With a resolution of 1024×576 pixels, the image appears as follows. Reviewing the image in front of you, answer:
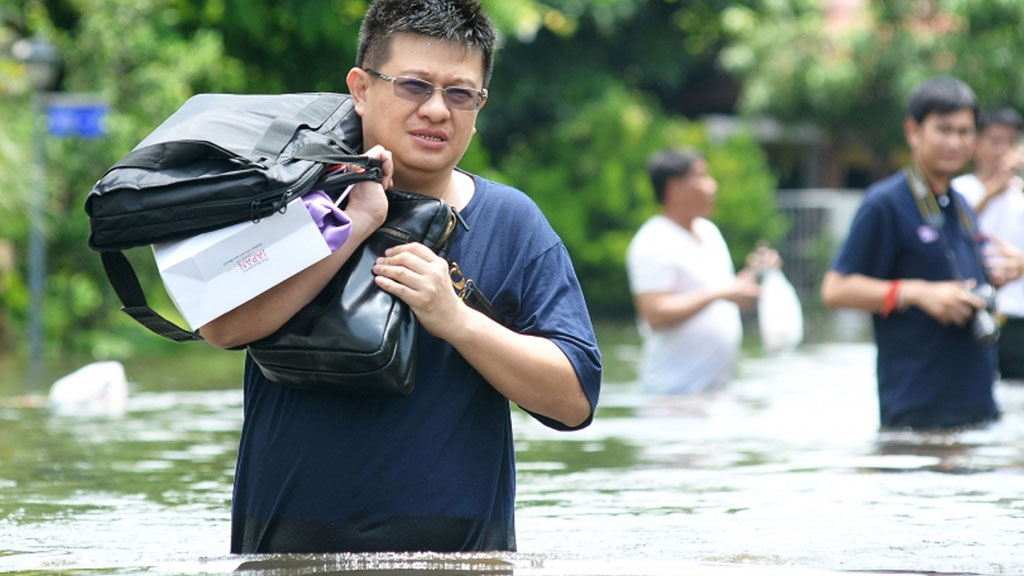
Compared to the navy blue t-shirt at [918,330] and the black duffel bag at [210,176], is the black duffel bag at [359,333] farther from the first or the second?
the navy blue t-shirt at [918,330]

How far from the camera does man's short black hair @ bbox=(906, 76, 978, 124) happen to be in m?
7.57

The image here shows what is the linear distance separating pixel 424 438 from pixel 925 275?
4.14 m

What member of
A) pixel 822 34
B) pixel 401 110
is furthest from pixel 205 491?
pixel 822 34

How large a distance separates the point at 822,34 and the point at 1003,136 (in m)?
21.5

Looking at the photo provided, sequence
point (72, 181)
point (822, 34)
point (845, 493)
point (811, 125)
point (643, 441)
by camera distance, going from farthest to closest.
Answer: point (811, 125), point (822, 34), point (72, 181), point (643, 441), point (845, 493)

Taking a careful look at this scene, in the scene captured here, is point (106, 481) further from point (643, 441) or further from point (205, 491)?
point (643, 441)

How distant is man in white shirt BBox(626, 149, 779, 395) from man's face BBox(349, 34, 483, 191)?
231 inches

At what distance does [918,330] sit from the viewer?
24.4 ft

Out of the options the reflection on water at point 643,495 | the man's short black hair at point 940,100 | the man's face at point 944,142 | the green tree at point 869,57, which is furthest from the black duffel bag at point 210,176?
the green tree at point 869,57

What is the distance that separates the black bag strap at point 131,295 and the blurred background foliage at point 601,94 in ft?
49.2

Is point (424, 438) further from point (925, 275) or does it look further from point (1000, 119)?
point (1000, 119)

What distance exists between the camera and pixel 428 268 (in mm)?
3709

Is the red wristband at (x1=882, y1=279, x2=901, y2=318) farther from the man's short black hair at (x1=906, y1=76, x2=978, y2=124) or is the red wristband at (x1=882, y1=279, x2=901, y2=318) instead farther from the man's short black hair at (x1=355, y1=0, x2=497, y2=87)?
the man's short black hair at (x1=355, y1=0, x2=497, y2=87)

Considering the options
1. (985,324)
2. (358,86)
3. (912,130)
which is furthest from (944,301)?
(358,86)
